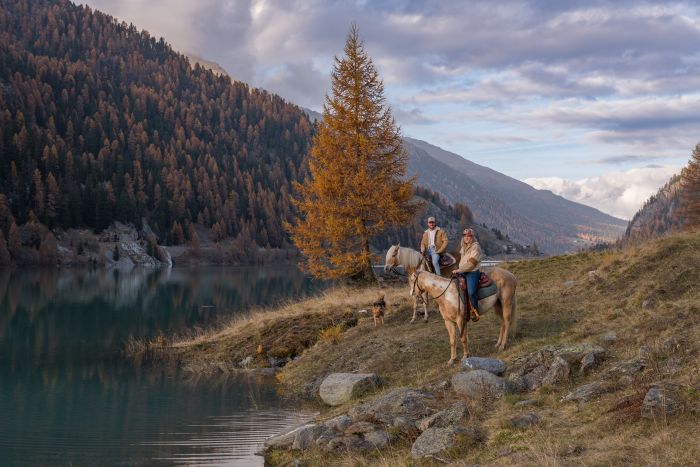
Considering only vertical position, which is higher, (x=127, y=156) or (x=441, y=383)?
(x=127, y=156)

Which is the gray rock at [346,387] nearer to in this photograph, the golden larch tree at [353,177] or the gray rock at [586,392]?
the gray rock at [586,392]

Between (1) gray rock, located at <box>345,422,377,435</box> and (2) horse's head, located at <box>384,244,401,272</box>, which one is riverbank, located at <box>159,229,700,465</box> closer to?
(1) gray rock, located at <box>345,422,377,435</box>

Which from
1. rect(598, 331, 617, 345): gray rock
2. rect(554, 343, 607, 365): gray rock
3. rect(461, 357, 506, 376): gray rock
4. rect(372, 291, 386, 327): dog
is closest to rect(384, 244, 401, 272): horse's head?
rect(372, 291, 386, 327): dog

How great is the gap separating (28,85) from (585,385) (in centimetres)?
21616

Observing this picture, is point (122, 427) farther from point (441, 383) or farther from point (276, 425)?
point (441, 383)

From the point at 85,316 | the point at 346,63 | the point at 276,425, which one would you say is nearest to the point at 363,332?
the point at 276,425

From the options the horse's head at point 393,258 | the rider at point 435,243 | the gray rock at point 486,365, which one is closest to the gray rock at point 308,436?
the gray rock at point 486,365

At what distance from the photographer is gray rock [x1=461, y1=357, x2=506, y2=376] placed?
1319 cm

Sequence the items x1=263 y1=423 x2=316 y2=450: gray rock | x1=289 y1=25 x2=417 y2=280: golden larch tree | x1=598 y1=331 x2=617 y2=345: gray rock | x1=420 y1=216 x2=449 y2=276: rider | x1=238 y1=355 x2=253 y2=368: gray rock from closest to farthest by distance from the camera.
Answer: x1=263 y1=423 x2=316 y2=450: gray rock
x1=598 y1=331 x2=617 y2=345: gray rock
x1=420 y1=216 x2=449 y2=276: rider
x1=238 y1=355 x2=253 y2=368: gray rock
x1=289 y1=25 x2=417 y2=280: golden larch tree

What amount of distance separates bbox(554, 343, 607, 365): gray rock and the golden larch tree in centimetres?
2002

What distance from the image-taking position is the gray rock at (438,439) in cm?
952

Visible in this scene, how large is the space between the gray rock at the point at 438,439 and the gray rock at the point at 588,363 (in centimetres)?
338

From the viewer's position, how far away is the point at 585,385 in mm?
10906

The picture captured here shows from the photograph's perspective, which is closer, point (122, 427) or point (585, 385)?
point (585, 385)
